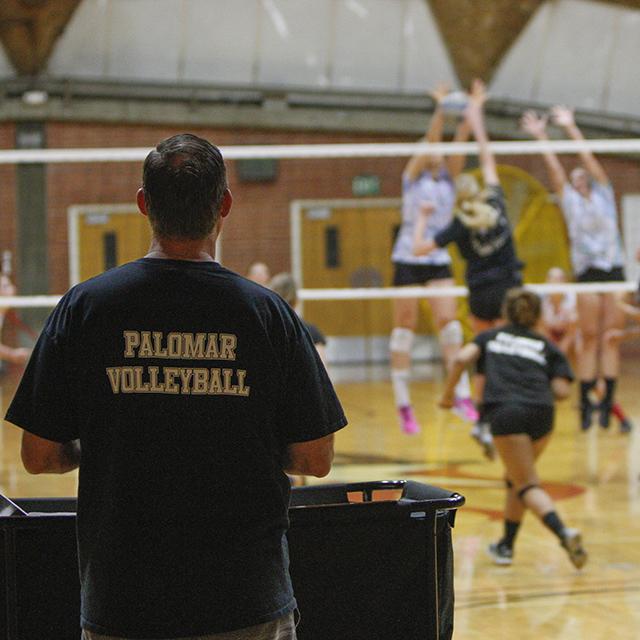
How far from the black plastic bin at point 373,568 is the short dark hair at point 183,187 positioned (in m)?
0.56

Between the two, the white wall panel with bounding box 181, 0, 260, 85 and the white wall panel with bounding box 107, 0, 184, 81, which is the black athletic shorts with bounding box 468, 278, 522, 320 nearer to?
the white wall panel with bounding box 181, 0, 260, 85

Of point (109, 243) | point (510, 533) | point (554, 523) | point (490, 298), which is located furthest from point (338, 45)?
point (554, 523)

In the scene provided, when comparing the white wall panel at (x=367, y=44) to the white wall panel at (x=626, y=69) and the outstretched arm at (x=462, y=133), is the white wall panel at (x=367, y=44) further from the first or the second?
the outstretched arm at (x=462, y=133)

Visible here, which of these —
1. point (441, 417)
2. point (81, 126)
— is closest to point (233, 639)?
point (441, 417)

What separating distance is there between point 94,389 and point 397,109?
47.1 feet

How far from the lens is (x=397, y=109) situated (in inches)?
620

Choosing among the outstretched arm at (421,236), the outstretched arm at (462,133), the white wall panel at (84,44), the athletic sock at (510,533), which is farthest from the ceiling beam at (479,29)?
the athletic sock at (510,533)

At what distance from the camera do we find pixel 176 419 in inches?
69.0

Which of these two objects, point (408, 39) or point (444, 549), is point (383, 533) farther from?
point (408, 39)

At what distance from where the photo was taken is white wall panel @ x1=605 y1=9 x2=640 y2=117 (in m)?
15.8

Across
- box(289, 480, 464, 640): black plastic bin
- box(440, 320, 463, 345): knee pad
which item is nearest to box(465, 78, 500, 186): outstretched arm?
box(440, 320, 463, 345): knee pad

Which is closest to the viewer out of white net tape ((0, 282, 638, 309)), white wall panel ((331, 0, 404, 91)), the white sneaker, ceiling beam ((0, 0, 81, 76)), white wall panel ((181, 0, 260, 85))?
the white sneaker

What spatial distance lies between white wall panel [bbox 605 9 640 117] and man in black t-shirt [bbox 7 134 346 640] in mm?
15056

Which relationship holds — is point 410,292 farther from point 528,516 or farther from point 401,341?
point 528,516
